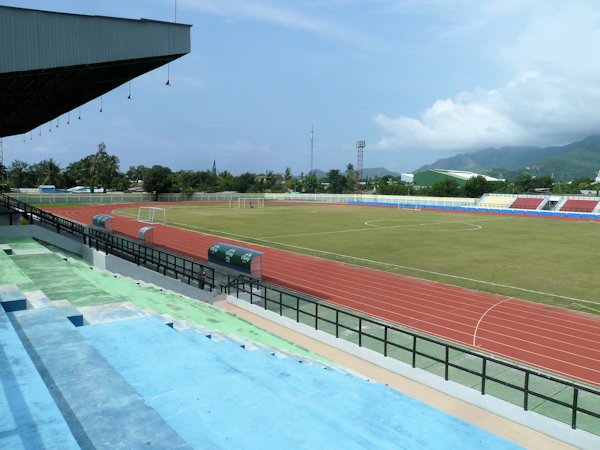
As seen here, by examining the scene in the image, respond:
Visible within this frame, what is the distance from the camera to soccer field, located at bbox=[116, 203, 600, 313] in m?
21.2

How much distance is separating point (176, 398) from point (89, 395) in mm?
1198

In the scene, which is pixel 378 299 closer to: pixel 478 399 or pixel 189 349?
pixel 478 399

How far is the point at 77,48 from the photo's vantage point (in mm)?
15695

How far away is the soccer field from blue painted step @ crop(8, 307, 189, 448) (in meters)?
18.3

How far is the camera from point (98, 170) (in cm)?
12569

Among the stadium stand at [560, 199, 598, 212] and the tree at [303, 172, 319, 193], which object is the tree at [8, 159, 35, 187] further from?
the stadium stand at [560, 199, 598, 212]

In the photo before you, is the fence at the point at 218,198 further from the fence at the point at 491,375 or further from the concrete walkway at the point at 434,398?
the fence at the point at 491,375

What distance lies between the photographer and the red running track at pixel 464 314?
12.7 metres

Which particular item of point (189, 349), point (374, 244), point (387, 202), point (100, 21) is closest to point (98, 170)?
point (387, 202)

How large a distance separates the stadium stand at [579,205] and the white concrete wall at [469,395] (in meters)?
77.5

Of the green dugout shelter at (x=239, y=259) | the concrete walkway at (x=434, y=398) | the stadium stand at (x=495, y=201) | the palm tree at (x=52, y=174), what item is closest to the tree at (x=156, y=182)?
the palm tree at (x=52, y=174)

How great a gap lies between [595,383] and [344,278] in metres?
12.6

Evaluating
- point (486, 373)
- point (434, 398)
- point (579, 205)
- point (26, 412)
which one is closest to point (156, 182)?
point (579, 205)

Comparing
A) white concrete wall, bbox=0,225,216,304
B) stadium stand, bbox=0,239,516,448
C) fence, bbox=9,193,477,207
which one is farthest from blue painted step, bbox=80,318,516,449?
fence, bbox=9,193,477,207
